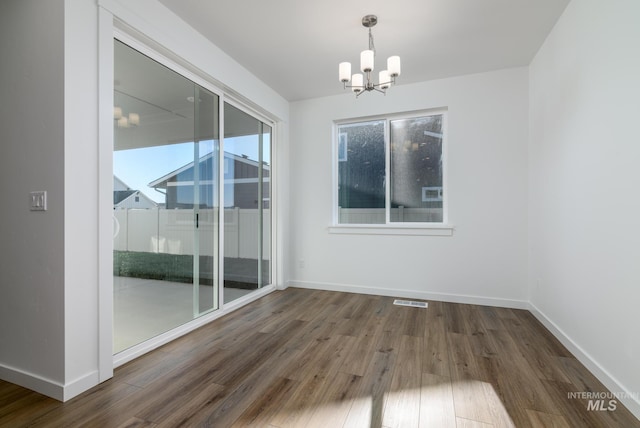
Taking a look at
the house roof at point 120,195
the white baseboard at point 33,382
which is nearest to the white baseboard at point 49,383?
the white baseboard at point 33,382

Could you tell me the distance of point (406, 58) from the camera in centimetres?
317

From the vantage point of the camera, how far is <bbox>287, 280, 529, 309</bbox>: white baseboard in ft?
11.2

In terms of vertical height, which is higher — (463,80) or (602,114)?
(463,80)

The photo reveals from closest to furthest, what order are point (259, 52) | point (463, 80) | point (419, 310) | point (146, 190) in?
point (146, 190)
point (259, 52)
point (419, 310)
point (463, 80)

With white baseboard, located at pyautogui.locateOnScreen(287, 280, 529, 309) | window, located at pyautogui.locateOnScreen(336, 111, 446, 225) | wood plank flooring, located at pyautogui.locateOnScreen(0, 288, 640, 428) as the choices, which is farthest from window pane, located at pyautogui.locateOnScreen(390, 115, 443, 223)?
wood plank flooring, located at pyautogui.locateOnScreen(0, 288, 640, 428)

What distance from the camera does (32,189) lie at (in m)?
1.80

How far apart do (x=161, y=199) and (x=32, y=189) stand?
2.65 ft

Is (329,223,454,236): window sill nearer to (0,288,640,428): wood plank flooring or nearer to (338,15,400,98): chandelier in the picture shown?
(0,288,640,428): wood plank flooring

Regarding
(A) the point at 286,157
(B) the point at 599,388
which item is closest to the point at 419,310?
(B) the point at 599,388

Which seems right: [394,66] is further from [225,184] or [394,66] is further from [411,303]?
[411,303]

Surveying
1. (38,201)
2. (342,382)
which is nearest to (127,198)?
(38,201)

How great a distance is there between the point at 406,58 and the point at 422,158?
49.9 inches

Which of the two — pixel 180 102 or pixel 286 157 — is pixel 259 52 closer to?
pixel 180 102

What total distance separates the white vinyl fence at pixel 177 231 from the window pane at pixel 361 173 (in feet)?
4.70
